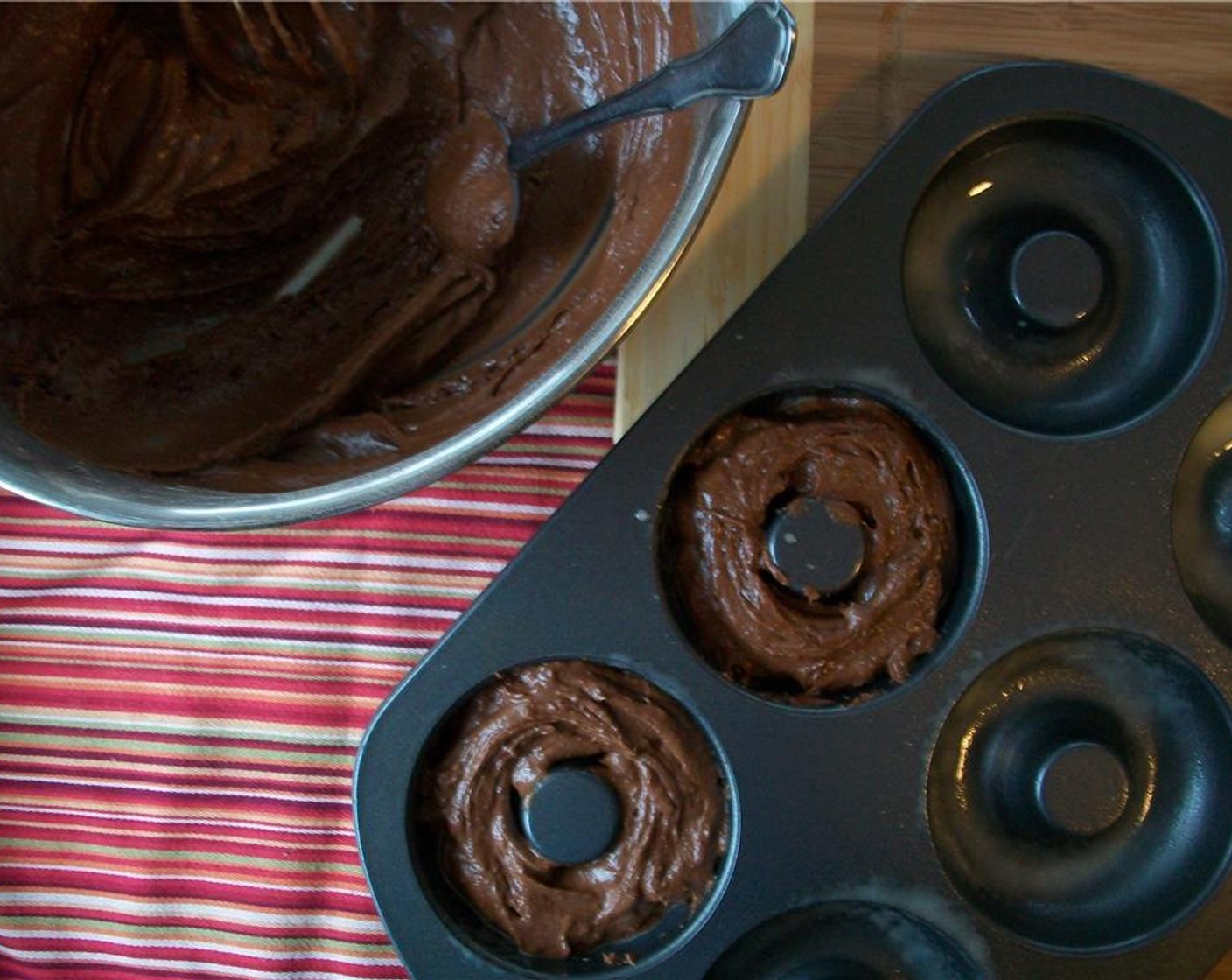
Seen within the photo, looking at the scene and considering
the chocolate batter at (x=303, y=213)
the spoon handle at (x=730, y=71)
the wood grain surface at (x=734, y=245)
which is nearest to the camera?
the spoon handle at (x=730, y=71)

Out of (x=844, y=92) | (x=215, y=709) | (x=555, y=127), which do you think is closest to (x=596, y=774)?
(x=215, y=709)

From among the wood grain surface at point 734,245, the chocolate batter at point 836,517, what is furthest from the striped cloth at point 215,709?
the chocolate batter at point 836,517

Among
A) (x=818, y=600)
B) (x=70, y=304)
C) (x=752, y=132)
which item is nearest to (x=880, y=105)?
(x=752, y=132)

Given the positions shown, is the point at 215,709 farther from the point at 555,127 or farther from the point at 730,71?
the point at 730,71

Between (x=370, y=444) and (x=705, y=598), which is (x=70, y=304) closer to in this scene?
(x=370, y=444)

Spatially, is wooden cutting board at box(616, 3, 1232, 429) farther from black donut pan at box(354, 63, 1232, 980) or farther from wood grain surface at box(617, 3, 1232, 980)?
black donut pan at box(354, 63, 1232, 980)

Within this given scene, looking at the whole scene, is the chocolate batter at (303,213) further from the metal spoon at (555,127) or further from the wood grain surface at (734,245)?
the wood grain surface at (734,245)
